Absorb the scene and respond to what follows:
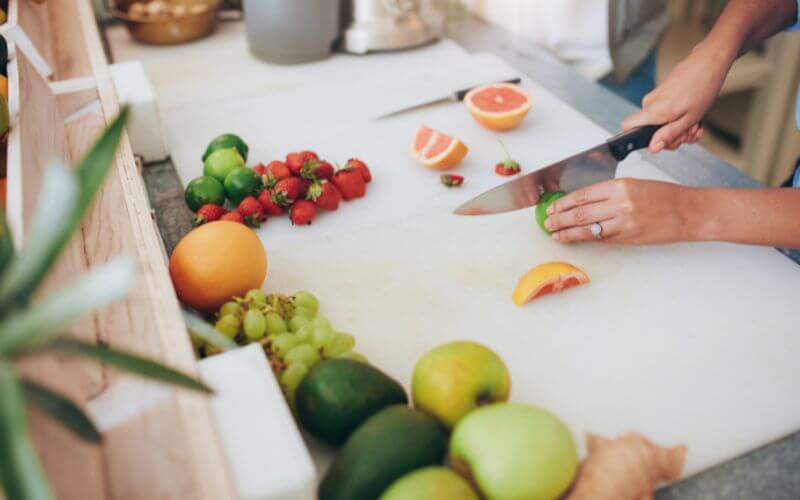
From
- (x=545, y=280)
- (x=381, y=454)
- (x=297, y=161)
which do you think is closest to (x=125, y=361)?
(x=381, y=454)

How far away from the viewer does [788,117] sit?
2.70 metres

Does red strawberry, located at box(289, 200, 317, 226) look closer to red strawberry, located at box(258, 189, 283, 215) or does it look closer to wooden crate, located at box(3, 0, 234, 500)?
red strawberry, located at box(258, 189, 283, 215)

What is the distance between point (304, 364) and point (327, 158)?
606 millimetres

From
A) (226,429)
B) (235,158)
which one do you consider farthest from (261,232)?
(226,429)

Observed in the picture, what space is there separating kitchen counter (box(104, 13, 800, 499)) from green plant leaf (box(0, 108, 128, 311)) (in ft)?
1.92

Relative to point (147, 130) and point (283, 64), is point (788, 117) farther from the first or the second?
point (147, 130)

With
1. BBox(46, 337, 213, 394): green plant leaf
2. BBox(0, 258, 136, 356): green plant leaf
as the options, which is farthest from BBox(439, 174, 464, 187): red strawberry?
BBox(0, 258, 136, 356): green plant leaf

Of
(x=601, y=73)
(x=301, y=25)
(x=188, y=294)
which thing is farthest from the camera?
(x=601, y=73)

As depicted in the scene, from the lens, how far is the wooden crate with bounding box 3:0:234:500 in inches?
22.0

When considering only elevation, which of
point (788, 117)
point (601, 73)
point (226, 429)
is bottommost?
point (788, 117)

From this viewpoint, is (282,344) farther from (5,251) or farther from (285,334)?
(5,251)

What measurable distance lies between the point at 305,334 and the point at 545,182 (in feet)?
1.58

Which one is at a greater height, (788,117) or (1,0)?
(1,0)

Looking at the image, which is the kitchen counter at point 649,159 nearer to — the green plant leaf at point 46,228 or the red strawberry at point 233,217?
the red strawberry at point 233,217
